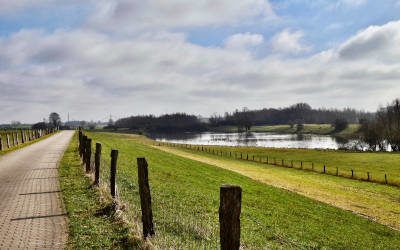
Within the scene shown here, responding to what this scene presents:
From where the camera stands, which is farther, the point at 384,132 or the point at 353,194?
the point at 384,132

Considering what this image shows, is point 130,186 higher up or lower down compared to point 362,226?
higher up

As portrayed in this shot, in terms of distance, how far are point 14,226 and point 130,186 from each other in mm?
8586

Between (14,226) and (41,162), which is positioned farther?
(41,162)

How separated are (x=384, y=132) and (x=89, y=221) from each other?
342 feet

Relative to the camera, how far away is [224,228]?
7.27 metres

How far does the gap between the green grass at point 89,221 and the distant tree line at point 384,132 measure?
9818 cm

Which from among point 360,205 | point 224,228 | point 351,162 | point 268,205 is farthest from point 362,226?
Result: point 351,162

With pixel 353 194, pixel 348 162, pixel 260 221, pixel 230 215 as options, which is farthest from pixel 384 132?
pixel 230 215

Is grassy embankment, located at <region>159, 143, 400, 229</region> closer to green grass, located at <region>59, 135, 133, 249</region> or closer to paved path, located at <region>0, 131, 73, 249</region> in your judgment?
green grass, located at <region>59, 135, 133, 249</region>

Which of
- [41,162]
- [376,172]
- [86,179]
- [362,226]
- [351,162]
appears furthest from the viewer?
[351,162]

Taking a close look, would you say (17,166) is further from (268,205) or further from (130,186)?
(268,205)

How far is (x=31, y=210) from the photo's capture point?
14.2 meters

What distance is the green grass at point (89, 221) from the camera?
1046 centimetres

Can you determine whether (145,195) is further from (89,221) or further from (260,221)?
(260,221)
